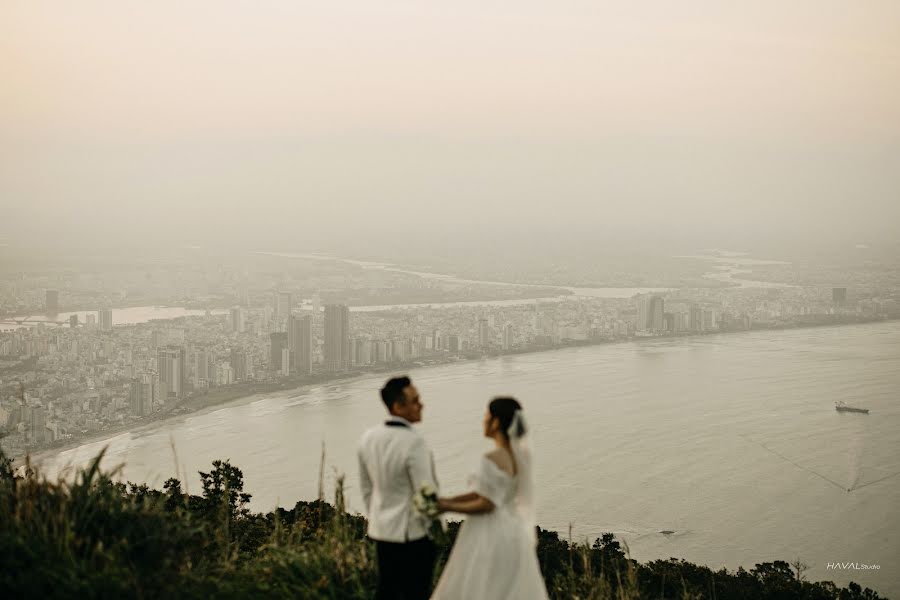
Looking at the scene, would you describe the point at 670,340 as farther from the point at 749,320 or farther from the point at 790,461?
the point at 790,461

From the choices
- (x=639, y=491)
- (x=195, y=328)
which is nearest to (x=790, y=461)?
(x=639, y=491)

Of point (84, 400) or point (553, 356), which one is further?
point (553, 356)

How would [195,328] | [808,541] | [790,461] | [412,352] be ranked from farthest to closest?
1. [195,328]
2. [412,352]
3. [790,461]
4. [808,541]

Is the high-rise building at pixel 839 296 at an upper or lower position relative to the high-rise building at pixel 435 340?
upper

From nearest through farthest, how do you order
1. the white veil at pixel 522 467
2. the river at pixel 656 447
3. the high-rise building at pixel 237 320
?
the white veil at pixel 522 467, the river at pixel 656 447, the high-rise building at pixel 237 320

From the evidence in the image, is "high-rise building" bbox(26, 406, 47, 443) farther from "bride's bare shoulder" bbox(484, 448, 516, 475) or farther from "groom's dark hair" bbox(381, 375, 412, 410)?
"bride's bare shoulder" bbox(484, 448, 516, 475)

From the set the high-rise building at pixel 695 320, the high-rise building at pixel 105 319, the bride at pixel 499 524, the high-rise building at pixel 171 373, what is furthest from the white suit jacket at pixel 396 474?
the high-rise building at pixel 695 320

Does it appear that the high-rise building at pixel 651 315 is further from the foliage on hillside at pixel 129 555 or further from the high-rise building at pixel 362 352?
the foliage on hillside at pixel 129 555
